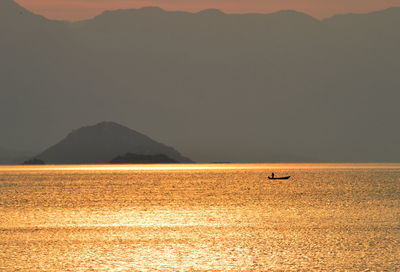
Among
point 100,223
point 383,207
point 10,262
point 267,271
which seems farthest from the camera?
point 383,207

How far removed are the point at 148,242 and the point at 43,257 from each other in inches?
498

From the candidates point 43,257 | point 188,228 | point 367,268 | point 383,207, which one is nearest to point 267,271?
point 367,268

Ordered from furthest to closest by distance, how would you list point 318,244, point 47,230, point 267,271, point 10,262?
point 47,230, point 318,244, point 10,262, point 267,271

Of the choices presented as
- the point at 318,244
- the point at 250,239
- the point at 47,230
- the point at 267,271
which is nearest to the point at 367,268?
the point at 267,271

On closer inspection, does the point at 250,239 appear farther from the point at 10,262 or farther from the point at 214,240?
the point at 10,262

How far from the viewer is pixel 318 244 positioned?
69.8 metres

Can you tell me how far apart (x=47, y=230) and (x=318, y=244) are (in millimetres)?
33926

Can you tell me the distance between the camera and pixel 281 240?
7356cm

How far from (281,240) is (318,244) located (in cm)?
497

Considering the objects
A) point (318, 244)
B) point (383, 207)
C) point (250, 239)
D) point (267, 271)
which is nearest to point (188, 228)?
point (250, 239)

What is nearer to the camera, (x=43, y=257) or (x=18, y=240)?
(x=43, y=257)

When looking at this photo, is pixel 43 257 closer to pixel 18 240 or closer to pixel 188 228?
pixel 18 240

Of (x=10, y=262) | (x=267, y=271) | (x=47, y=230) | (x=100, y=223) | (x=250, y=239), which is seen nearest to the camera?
(x=267, y=271)

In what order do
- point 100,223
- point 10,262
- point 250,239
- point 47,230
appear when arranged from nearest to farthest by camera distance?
point 10,262 → point 250,239 → point 47,230 → point 100,223
